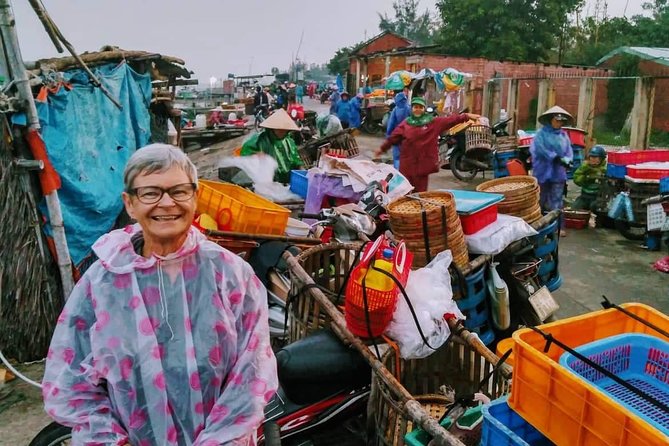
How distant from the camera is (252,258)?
175 inches

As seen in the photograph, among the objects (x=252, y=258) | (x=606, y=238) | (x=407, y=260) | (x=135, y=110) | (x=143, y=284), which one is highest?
(x=135, y=110)

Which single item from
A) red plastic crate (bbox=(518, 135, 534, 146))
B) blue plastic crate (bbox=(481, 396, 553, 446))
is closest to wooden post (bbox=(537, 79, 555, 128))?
red plastic crate (bbox=(518, 135, 534, 146))

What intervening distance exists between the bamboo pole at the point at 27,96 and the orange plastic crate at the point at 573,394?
3.57 meters

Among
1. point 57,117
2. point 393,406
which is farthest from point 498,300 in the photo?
point 57,117

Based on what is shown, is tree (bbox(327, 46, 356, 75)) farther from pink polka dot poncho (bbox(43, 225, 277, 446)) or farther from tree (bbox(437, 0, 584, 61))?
pink polka dot poncho (bbox(43, 225, 277, 446))

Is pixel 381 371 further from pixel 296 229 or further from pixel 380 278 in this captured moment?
pixel 296 229

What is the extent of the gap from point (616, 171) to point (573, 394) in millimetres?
7345

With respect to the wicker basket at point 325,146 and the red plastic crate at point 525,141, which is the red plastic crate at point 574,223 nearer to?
the red plastic crate at point 525,141

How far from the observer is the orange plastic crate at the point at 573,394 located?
1.74 m

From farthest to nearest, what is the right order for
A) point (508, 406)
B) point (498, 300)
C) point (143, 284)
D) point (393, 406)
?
point (498, 300) → point (393, 406) → point (508, 406) → point (143, 284)

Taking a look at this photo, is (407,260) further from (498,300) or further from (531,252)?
(531,252)

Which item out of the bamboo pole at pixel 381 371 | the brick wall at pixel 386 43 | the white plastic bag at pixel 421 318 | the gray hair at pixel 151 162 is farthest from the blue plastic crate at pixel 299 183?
the brick wall at pixel 386 43

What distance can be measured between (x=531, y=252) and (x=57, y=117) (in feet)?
13.6

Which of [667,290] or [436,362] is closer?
[436,362]
